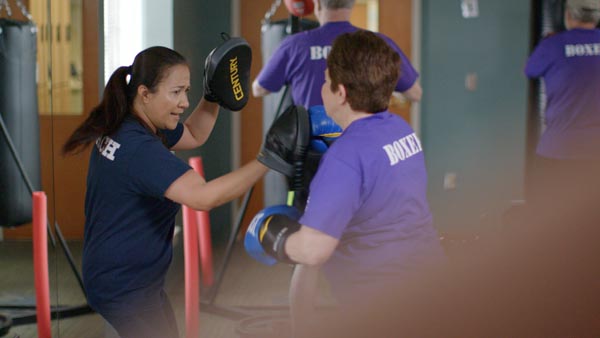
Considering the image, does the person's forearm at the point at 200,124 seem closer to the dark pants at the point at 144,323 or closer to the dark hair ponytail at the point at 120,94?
the dark hair ponytail at the point at 120,94

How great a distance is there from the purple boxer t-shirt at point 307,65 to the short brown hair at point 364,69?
4.78 feet

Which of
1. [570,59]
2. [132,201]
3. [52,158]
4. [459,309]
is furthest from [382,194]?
[570,59]

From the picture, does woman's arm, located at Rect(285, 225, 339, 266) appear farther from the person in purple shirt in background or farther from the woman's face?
the person in purple shirt in background

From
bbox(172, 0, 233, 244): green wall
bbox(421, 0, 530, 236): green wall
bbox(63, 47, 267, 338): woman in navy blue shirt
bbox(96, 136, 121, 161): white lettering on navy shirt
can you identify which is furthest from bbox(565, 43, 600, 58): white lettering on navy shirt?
bbox(96, 136, 121, 161): white lettering on navy shirt

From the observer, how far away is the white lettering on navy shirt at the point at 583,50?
3988 millimetres

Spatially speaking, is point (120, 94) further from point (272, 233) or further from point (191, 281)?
point (191, 281)

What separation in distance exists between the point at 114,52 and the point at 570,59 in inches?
89.2

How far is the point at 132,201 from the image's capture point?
6.69 ft

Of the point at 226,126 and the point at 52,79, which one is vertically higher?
the point at 52,79

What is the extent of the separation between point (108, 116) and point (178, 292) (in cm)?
222

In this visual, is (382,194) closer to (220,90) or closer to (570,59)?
(220,90)

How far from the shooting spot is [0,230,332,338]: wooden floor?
2.68 m

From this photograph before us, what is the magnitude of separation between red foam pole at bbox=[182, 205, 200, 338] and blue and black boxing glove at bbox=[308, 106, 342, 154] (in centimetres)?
111

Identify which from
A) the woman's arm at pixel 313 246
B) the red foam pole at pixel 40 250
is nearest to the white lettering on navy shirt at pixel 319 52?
the red foam pole at pixel 40 250
